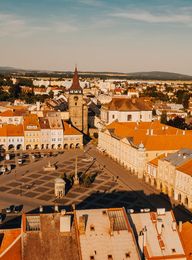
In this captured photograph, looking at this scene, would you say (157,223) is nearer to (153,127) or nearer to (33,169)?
(33,169)

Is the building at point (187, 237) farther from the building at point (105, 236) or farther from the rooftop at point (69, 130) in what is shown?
the rooftop at point (69, 130)

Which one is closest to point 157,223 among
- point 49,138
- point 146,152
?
point 146,152

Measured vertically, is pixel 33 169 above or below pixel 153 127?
below

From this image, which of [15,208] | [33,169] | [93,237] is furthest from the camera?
[33,169]

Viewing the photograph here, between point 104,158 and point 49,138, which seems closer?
point 104,158

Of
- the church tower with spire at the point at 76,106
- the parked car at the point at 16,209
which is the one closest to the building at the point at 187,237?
the parked car at the point at 16,209

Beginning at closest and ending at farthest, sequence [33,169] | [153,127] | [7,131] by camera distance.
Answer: [33,169] → [153,127] → [7,131]
